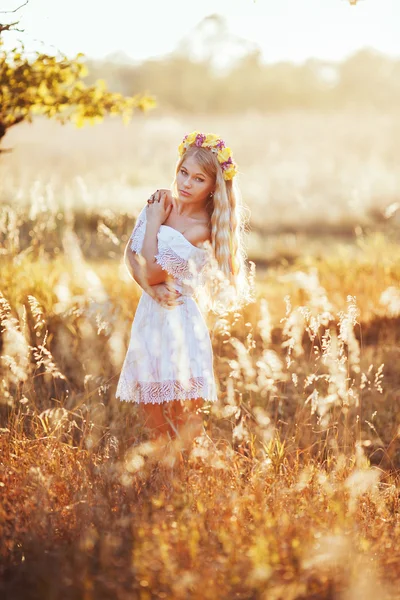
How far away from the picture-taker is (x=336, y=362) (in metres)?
Result: 3.65

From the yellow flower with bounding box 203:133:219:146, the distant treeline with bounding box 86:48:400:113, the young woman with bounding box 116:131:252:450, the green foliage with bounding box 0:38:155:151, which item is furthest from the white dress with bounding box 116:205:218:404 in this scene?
the distant treeline with bounding box 86:48:400:113

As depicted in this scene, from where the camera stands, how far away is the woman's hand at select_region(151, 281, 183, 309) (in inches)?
153

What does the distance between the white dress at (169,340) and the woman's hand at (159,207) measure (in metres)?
0.05

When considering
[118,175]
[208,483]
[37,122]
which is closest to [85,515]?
[208,483]

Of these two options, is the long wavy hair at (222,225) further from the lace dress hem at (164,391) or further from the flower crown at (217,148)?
the lace dress hem at (164,391)

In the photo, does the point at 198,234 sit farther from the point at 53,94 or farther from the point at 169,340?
the point at 53,94

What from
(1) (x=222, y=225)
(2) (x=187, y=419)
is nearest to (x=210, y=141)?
(1) (x=222, y=225)

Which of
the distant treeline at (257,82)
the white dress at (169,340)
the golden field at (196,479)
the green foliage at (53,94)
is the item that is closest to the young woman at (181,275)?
the white dress at (169,340)

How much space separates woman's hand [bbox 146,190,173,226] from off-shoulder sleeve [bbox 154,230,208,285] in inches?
3.6

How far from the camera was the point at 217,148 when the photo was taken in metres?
4.01

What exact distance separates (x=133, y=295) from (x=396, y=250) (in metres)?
3.33

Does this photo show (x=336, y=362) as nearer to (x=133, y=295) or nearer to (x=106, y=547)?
(x=106, y=547)

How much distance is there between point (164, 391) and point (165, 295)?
1.68 feet

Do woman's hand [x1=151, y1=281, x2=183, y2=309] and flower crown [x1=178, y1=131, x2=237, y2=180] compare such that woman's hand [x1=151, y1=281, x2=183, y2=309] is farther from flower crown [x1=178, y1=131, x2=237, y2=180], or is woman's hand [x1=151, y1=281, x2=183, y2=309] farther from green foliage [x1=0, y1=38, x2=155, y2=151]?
green foliage [x1=0, y1=38, x2=155, y2=151]
